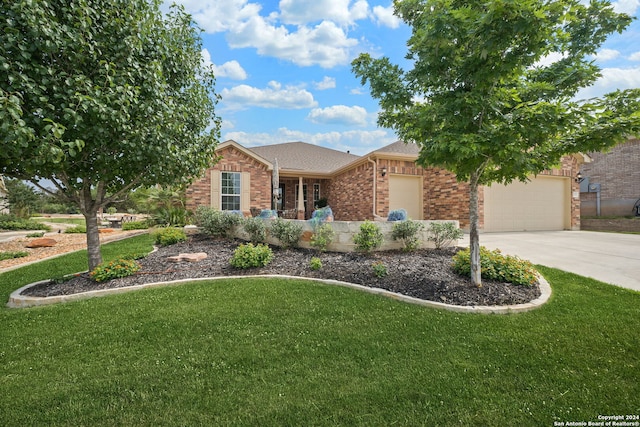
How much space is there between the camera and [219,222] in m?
8.48

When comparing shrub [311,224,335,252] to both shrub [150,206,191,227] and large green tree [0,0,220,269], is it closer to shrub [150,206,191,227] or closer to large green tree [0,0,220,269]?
large green tree [0,0,220,269]

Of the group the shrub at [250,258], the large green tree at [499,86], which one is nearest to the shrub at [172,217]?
the shrub at [250,258]

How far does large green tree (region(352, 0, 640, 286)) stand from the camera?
315 centimetres

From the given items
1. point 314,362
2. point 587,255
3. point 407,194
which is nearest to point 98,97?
point 314,362

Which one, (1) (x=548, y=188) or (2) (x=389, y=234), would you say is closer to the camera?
(2) (x=389, y=234)

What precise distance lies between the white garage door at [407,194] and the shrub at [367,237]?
19.2 ft

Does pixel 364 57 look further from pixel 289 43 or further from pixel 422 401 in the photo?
pixel 289 43

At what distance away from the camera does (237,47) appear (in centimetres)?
910

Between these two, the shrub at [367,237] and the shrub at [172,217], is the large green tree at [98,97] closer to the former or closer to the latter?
the shrub at [367,237]

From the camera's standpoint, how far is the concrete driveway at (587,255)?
199 inches

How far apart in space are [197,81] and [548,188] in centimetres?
1369

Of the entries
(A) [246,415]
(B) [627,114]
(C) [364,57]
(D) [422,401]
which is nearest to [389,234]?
(C) [364,57]

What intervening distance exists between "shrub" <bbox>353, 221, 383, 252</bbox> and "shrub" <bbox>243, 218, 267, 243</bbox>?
8.13 ft

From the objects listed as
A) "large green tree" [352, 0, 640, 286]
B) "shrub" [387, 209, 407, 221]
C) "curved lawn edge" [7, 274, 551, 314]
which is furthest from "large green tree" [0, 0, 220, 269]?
Result: "shrub" [387, 209, 407, 221]
